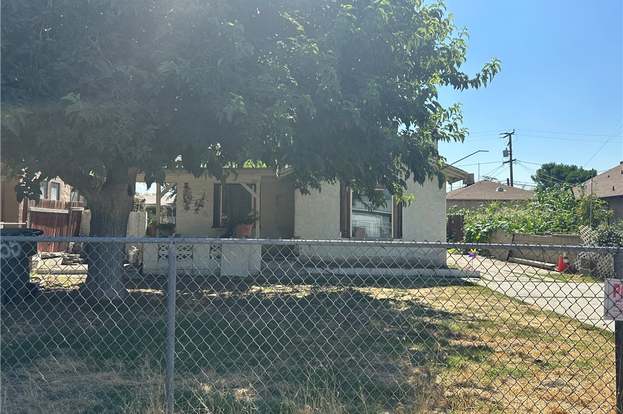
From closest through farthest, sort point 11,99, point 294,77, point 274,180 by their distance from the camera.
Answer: point 11,99, point 294,77, point 274,180

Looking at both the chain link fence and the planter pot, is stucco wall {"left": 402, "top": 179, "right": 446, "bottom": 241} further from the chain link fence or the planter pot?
the planter pot

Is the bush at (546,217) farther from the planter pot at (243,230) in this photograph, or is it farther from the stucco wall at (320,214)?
the planter pot at (243,230)

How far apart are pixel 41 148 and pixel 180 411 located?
384 cm

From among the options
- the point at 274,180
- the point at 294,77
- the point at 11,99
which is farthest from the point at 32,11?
the point at 274,180

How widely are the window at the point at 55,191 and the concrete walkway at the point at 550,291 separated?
48.8 ft

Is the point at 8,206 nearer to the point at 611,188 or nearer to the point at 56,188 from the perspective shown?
the point at 56,188

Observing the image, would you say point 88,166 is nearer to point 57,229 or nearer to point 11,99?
point 11,99

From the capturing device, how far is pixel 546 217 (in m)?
22.2

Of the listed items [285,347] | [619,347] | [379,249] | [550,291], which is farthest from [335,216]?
[619,347]

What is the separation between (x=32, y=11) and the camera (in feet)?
20.7

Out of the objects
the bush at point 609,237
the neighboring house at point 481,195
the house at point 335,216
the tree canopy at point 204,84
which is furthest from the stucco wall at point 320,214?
the neighboring house at point 481,195

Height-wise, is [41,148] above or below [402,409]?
above

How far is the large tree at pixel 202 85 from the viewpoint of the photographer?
597 cm

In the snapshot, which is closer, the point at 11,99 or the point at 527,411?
the point at 527,411
